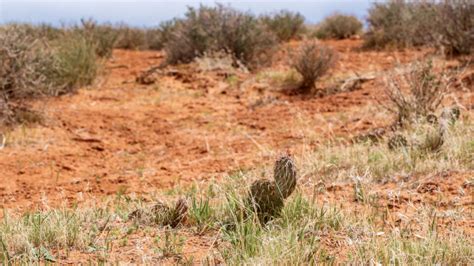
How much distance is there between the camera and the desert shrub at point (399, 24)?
501 inches

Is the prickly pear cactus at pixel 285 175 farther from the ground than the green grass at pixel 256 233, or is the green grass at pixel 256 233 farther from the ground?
the prickly pear cactus at pixel 285 175

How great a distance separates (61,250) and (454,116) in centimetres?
377

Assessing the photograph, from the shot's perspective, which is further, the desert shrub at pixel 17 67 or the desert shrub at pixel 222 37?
the desert shrub at pixel 222 37

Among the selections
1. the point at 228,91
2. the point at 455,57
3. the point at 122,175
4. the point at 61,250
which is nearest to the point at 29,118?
the point at 122,175

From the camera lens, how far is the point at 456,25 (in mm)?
10297

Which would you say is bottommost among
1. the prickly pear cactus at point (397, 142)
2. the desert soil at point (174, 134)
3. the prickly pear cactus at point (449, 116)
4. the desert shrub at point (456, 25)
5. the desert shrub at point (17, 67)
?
the desert soil at point (174, 134)

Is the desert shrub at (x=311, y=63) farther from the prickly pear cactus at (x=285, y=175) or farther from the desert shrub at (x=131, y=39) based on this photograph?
the desert shrub at (x=131, y=39)

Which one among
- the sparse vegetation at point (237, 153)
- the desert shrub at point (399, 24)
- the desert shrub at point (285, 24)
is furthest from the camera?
the desert shrub at point (285, 24)

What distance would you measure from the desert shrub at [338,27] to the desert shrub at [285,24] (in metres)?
0.65

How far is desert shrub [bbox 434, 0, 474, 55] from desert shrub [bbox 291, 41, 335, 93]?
79.3 inches

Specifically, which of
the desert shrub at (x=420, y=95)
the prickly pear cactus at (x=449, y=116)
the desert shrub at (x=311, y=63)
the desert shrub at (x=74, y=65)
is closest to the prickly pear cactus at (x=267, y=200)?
the prickly pear cactus at (x=449, y=116)

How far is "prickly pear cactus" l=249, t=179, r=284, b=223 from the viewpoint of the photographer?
11.3 ft

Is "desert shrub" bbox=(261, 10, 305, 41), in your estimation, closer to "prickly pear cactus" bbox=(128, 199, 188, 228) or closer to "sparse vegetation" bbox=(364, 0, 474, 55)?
"sparse vegetation" bbox=(364, 0, 474, 55)

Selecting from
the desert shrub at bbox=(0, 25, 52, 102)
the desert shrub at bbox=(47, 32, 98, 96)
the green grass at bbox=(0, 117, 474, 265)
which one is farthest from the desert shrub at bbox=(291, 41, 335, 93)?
the green grass at bbox=(0, 117, 474, 265)
